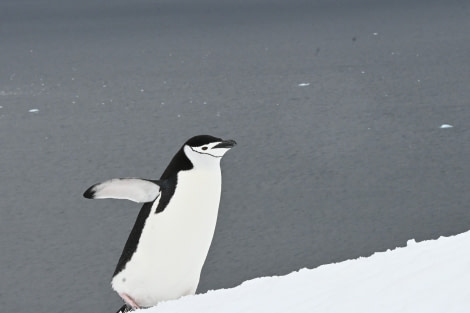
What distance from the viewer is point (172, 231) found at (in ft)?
14.3

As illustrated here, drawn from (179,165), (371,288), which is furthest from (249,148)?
(371,288)

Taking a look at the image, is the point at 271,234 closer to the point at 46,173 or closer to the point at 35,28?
the point at 46,173

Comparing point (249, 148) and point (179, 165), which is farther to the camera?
point (249, 148)

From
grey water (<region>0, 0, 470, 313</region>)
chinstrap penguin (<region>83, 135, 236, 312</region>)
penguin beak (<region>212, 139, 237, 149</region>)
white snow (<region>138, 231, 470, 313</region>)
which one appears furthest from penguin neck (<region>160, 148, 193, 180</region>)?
grey water (<region>0, 0, 470, 313</region>)

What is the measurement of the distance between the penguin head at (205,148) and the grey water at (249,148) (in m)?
4.09

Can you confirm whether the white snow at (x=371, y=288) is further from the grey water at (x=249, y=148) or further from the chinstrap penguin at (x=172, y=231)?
the grey water at (x=249, y=148)

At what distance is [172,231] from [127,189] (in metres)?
0.26

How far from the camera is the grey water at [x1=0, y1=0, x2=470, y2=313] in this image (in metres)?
9.63

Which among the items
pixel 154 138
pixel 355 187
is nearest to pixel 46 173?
pixel 154 138

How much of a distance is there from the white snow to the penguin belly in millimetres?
717

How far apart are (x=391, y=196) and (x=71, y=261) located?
3.91 m

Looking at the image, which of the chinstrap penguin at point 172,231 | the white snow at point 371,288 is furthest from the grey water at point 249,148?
the white snow at point 371,288

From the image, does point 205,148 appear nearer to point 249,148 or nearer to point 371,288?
point 371,288

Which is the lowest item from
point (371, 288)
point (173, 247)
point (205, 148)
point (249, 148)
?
point (249, 148)
